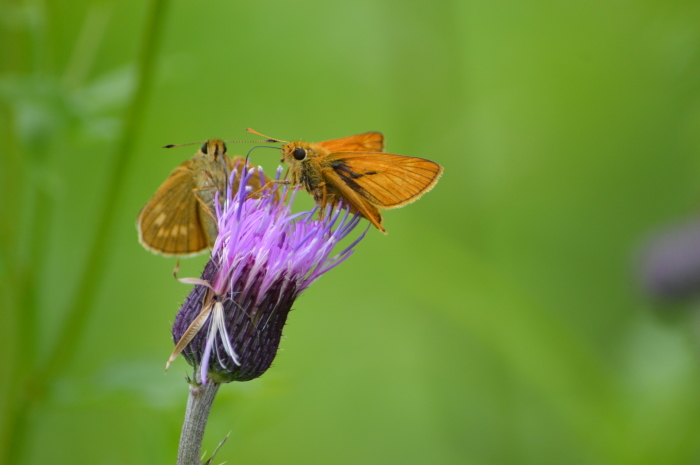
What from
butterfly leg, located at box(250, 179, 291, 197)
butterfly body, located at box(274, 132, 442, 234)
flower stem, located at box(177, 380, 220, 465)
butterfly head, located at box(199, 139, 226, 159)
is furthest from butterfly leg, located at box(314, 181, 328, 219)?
flower stem, located at box(177, 380, 220, 465)

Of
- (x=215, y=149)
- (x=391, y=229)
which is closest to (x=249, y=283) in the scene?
(x=215, y=149)

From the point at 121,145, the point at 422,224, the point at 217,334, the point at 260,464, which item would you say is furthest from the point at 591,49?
the point at 217,334

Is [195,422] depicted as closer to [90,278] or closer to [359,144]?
[90,278]

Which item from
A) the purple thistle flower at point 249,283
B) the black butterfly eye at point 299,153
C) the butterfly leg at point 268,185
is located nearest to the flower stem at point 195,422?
the purple thistle flower at point 249,283

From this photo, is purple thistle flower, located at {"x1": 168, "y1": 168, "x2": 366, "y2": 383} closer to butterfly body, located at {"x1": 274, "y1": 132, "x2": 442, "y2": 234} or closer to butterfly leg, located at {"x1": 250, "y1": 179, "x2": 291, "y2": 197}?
butterfly leg, located at {"x1": 250, "y1": 179, "x2": 291, "y2": 197}

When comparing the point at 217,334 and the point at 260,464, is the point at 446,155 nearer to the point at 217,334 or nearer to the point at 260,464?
the point at 260,464
